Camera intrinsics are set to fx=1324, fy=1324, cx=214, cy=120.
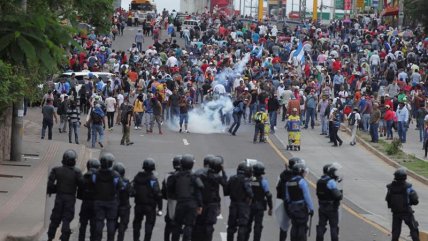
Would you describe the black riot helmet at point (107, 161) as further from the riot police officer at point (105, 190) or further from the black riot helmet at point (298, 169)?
the black riot helmet at point (298, 169)

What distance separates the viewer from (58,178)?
2152cm

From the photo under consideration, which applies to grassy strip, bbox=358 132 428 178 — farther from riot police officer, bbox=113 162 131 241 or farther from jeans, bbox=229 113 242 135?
riot police officer, bbox=113 162 131 241

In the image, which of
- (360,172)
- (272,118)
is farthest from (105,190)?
(272,118)

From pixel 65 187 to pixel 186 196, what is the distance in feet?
6.61

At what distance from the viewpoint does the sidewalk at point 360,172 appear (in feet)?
97.3

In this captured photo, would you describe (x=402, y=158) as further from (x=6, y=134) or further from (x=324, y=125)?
(x=6, y=134)

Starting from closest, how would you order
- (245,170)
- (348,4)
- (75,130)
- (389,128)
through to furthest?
(245,170), (75,130), (389,128), (348,4)

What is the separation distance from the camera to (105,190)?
838 inches

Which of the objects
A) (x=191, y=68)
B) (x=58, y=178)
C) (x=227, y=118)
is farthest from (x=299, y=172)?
(x=191, y=68)

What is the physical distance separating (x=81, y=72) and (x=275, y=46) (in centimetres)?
1628

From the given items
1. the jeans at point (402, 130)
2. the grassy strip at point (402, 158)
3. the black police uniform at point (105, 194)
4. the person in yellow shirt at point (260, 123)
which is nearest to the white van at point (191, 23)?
the jeans at point (402, 130)

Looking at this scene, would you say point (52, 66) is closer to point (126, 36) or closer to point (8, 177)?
point (8, 177)

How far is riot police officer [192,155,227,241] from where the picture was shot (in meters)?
21.6

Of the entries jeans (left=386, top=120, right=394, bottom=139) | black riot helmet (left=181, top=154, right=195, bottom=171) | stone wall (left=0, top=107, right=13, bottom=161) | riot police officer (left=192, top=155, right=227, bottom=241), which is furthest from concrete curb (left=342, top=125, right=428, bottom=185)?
black riot helmet (left=181, top=154, right=195, bottom=171)
